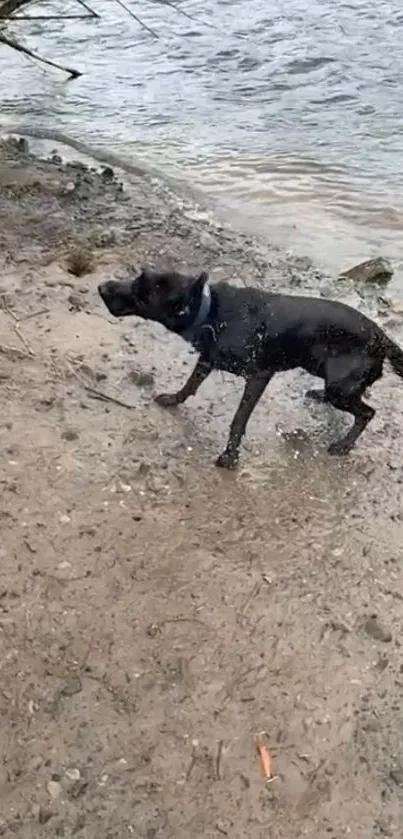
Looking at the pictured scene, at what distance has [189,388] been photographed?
5.40 metres

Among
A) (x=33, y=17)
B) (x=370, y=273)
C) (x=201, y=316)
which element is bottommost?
(x=370, y=273)

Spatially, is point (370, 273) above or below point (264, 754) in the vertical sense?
below

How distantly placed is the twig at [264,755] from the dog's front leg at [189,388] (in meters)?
2.18

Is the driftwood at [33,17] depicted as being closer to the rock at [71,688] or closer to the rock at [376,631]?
the rock at [376,631]

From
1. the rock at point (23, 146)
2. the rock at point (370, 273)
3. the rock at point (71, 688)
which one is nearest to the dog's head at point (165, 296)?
the rock at point (71, 688)

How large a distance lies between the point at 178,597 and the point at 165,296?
1596mm

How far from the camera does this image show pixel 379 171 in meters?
9.27

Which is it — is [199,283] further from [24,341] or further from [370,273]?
[370,273]

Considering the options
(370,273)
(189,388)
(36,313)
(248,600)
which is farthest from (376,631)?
(370,273)

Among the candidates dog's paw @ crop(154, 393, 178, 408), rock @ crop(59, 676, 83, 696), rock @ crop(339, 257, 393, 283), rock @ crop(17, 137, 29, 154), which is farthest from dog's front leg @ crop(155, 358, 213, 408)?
rock @ crop(17, 137, 29, 154)

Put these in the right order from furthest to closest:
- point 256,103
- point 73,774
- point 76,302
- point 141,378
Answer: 1. point 256,103
2. point 76,302
3. point 141,378
4. point 73,774

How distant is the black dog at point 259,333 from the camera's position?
5070mm

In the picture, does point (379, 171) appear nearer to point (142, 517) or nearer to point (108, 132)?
point (108, 132)

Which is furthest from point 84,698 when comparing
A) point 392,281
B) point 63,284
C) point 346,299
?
point 392,281
